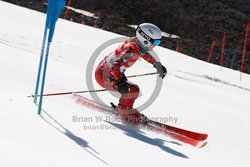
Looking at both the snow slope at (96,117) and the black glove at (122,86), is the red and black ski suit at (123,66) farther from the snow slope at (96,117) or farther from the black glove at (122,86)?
the snow slope at (96,117)

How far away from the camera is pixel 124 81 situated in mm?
5742

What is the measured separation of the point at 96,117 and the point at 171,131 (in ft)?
4.24

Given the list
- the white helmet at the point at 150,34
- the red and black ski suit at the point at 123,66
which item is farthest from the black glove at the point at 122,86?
the white helmet at the point at 150,34

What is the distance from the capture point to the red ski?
5.32m

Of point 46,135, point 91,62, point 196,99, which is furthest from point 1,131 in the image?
point 91,62

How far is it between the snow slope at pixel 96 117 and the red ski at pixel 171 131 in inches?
5.9

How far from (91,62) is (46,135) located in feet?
22.6

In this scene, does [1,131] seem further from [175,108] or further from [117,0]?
[117,0]

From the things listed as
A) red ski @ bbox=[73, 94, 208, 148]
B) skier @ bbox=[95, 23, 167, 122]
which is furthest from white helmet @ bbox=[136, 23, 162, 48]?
red ski @ bbox=[73, 94, 208, 148]

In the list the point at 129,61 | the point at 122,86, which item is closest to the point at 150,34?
the point at 129,61

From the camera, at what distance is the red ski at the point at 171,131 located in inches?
209

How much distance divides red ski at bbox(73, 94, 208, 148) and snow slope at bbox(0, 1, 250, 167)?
149 millimetres

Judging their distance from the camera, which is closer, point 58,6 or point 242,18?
point 58,6

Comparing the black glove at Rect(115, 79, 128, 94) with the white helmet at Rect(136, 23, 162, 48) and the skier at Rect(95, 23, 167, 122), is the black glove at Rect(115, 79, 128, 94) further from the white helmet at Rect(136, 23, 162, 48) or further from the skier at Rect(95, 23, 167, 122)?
the white helmet at Rect(136, 23, 162, 48)
